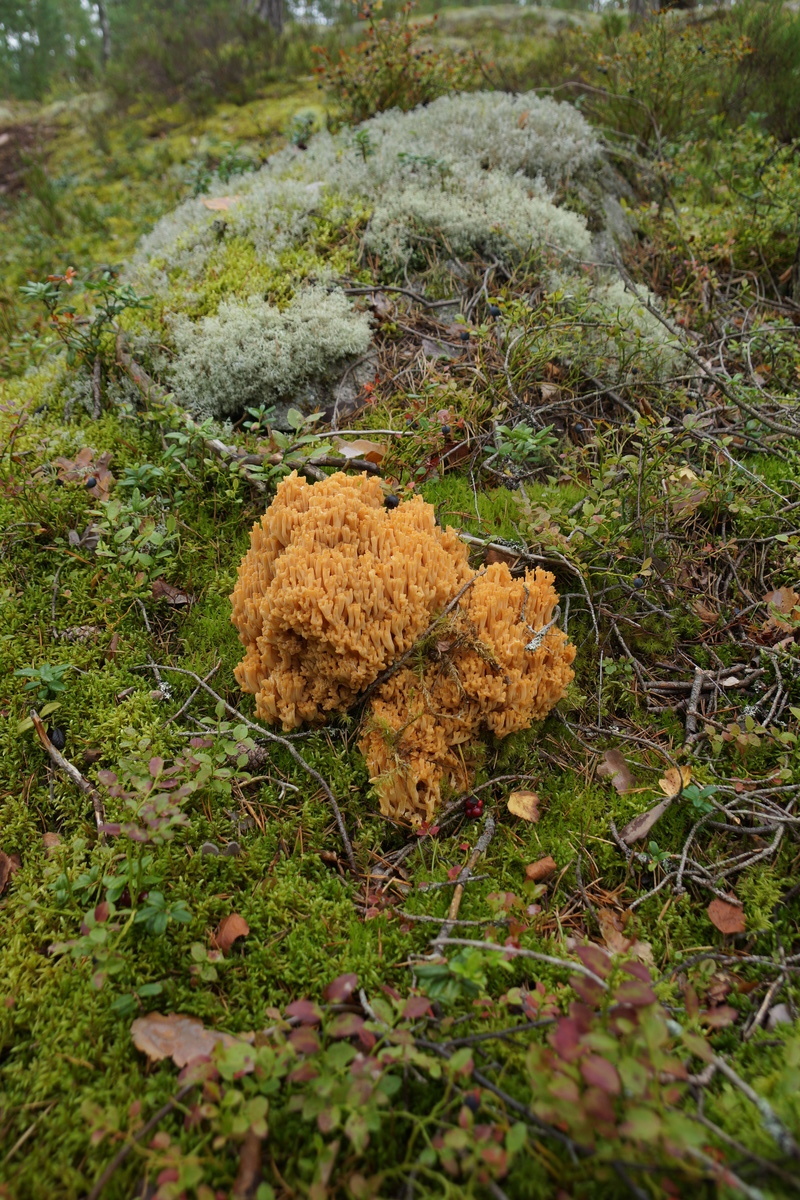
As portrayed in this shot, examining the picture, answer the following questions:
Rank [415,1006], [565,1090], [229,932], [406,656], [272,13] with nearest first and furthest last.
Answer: [565,1090]
[415,1006]
[229,932]
[406,656]
[272,13]

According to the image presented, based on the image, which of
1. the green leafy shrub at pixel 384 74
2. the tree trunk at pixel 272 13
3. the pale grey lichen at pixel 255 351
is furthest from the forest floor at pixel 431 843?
the tree trunk at pixel 272 13

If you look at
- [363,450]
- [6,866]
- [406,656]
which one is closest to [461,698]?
[406,656]

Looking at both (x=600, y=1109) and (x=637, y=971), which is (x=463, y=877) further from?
(x=600, y=1109)

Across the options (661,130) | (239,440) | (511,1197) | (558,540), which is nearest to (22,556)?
(239,440)

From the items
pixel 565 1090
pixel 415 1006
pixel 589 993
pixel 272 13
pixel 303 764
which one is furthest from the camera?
pixel 272 13

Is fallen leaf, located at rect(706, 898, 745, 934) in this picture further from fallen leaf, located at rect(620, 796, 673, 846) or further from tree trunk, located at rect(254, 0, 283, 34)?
tree trunk, located at rect(254, 0, 283, 34)
